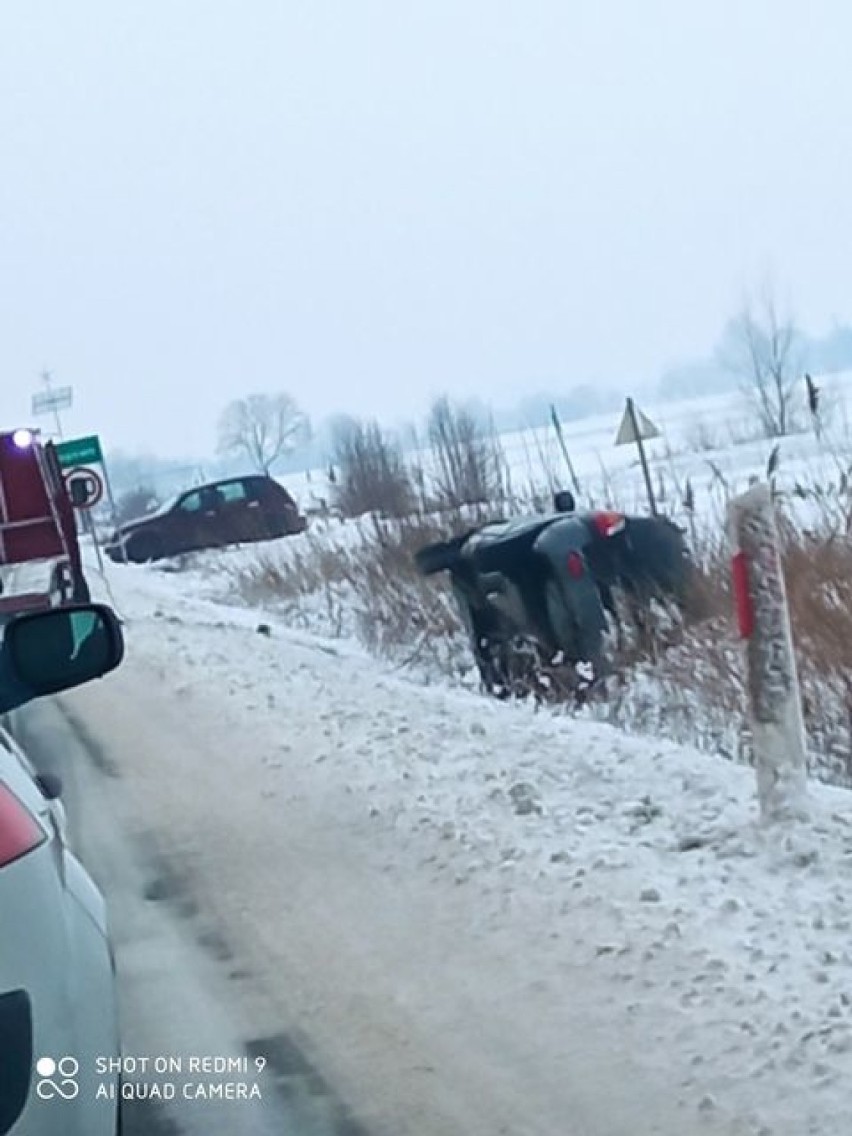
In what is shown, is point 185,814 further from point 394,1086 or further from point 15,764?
point 15,764

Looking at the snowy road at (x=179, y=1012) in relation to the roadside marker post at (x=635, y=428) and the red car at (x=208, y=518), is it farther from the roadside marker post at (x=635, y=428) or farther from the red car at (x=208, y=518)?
the red car at (x=208, y=518)

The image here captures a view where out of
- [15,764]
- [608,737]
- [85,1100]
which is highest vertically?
[15,764]

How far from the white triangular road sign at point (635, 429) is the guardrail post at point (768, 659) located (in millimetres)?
11661

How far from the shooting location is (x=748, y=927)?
587 centimetres

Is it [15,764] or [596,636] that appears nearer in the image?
[15,764]

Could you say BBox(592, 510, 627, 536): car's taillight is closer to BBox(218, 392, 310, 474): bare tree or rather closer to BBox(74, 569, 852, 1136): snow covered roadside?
BBox(74, 569, 852, 1136): snow covered roadside

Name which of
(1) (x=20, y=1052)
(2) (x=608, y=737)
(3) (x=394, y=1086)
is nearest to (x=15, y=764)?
(1) (x=20, y=1052)

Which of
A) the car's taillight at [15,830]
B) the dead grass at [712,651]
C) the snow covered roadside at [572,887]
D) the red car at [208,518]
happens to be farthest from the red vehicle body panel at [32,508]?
the red car at [208,518]

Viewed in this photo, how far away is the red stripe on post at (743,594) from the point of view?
22.9ft

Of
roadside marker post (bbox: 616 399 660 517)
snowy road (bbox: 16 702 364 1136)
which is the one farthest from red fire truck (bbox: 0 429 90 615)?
roadside marker post (bbox: 616 399 660 517)

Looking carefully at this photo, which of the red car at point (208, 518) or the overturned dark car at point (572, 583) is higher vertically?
the overturned dark car at point (572, 583)

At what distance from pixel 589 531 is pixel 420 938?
18.8 feet

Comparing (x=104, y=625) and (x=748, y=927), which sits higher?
(x=104, y=625)

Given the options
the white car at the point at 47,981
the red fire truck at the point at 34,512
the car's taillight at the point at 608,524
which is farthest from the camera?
the red fire truck at the point at 34,512
